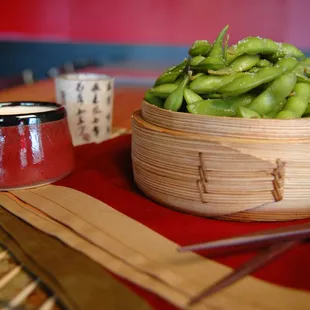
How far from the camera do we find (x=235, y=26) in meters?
2.25

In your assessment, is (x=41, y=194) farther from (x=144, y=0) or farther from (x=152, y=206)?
(x=144, y=0)

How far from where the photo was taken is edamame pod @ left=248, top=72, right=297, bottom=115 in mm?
546

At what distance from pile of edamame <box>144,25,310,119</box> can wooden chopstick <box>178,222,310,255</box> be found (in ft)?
0.46

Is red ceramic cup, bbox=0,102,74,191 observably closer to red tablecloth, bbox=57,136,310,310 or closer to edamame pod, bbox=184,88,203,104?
red tablecloth, bbox=57,136,310,310

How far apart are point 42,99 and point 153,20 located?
115 centimetres

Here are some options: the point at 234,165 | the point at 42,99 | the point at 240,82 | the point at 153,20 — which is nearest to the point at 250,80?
the point at 240,82

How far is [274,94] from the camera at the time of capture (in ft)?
1.81

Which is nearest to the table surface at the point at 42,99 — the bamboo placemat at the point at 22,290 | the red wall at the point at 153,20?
the bamboo placemat at the point at 22,290

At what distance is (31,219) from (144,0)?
1984 mm

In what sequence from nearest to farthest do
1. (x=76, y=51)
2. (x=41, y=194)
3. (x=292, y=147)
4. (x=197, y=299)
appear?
(x=197, y=299) → (x=292, y=147) → (x=41, y=194) → (x=76, y=51)

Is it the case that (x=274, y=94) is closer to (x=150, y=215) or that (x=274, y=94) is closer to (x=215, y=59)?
(x=215, y=59)

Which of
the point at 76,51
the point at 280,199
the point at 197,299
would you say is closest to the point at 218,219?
the point at 280,199

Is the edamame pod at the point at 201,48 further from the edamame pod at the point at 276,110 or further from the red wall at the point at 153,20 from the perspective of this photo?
the red wall at the point at 153,20

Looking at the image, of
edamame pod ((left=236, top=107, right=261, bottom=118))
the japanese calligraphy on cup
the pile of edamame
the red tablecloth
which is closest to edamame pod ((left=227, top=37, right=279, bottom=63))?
the pile of edamame
